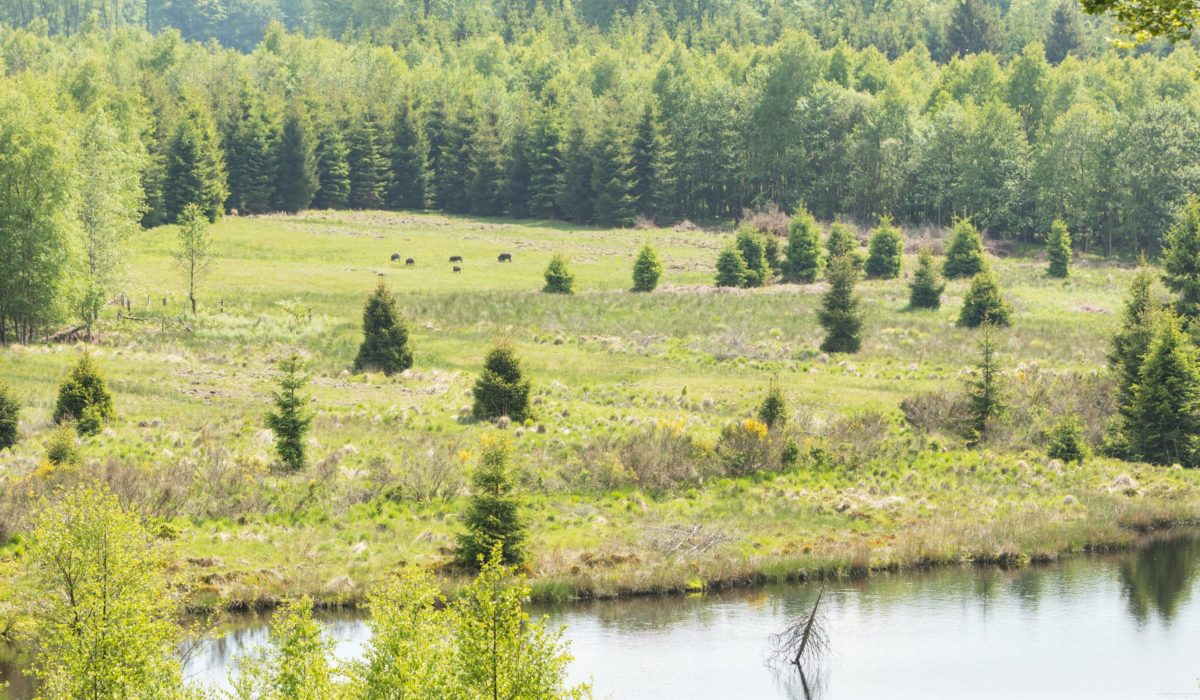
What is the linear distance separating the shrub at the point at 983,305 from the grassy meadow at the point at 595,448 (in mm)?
1365

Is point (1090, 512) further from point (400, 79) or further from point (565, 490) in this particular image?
point (400, 79)

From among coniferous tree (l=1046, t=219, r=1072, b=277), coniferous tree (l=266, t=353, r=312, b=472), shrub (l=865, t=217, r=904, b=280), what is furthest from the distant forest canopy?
coniferous tree (l=266, t=353, r=312, b=472)

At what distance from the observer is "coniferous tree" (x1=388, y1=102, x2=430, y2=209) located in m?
135

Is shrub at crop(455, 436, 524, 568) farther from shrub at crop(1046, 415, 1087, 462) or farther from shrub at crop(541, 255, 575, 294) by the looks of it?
shrub at crop(541, 255, 575, 294)

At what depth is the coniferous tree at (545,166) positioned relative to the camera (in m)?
129

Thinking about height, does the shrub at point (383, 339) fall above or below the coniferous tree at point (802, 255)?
below

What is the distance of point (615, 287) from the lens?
300 ft

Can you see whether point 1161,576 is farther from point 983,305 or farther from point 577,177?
point 577,177

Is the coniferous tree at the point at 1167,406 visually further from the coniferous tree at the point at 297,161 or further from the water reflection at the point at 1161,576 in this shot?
the coniferous tree at the point at 297,161

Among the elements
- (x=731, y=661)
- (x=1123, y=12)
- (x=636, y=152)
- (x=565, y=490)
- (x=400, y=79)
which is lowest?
(x=731, y=661)

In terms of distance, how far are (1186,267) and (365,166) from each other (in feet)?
278

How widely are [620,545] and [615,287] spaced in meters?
50.4

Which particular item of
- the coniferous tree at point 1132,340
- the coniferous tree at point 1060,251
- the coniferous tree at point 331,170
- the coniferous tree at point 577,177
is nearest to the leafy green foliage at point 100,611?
the coniferous tree at point 1132,340

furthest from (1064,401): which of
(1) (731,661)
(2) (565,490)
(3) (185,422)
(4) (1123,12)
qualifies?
(4) (1123,12)
